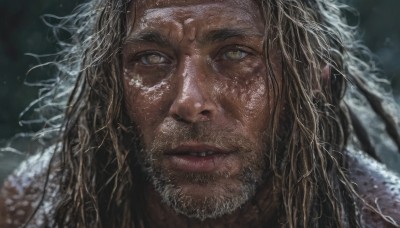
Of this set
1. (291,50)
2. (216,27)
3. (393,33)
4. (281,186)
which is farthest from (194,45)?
(393,33)

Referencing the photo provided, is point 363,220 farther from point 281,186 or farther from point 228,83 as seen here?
point 228,83

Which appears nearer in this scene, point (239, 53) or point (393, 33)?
point (239, 53)

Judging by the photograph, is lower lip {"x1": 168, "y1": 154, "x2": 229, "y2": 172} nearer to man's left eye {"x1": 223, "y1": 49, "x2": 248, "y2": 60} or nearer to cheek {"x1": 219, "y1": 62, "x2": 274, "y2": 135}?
cheek {"x1": 219, "y1": 62, "x2": 274, "y2": 135}

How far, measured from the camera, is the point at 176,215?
2.64 metres

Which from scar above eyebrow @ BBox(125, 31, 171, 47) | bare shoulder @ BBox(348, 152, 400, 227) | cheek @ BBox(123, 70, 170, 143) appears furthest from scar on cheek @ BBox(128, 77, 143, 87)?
bare shoulder @ BBox(348, 152, 400, 227)

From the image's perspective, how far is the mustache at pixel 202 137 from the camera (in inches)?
92.9

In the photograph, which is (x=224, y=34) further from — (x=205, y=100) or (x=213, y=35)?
(x=205, y=100)

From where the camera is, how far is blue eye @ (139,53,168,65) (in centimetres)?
251

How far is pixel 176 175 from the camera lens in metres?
2.45

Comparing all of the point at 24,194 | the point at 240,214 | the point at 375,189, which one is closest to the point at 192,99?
the point at 240,214

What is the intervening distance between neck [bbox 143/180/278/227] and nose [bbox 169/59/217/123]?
360 millimetres

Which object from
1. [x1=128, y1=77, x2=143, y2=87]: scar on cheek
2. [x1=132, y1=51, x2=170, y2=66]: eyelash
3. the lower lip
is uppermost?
[x1=132, y1=51, x2=170, y2=66]: eyelash

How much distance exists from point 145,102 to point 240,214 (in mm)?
426

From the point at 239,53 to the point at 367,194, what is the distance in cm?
61
